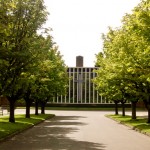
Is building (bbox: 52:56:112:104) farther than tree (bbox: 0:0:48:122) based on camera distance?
Yes

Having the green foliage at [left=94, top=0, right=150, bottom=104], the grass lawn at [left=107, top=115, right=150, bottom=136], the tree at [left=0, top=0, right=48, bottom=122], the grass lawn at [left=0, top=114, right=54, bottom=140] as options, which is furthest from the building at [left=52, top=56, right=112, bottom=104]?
the tree at [left=0, top=0, right=48, bottom=122]

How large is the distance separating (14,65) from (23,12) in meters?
4.55

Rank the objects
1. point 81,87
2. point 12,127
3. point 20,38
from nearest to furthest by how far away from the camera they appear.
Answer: point 20,38
point 12,127
point 81,87

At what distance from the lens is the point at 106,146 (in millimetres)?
17453

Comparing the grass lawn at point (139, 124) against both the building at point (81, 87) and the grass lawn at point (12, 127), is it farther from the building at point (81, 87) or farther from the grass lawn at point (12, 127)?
the building at point (81, 87)

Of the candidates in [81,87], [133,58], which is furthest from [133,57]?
[81,87]

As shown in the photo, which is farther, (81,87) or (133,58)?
(81,87)

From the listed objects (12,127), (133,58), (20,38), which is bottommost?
(12,127)

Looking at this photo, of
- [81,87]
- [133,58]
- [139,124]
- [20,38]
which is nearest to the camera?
[20,38]

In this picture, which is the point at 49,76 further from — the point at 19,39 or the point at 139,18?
the point at 139,18

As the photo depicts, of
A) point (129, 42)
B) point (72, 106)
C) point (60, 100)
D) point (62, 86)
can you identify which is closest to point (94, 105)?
point (72, 106)

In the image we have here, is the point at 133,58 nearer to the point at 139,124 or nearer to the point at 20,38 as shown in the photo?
the point at 139,124

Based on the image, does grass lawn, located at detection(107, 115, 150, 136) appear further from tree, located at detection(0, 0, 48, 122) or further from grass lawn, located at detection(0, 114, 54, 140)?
tree, located at detection(0, 0, 48, 122)

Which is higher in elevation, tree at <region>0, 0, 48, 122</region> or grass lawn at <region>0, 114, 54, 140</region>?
tree at <region>0, 0, 48, 122</region>
